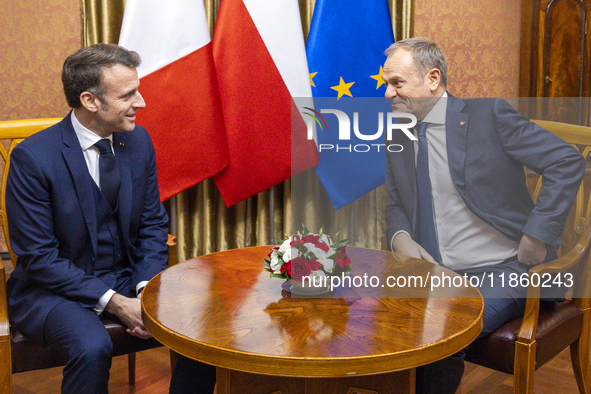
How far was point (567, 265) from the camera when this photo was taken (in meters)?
1.58

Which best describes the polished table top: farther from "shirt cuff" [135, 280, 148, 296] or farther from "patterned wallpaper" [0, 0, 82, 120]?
"patterned wallpaper" [0, 0, 82, 120]

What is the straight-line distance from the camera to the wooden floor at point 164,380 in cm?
214

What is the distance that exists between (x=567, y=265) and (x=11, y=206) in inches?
68.7

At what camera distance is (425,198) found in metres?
1.84

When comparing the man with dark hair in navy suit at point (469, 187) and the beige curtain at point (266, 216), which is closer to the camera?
the man with dark hair in navy suit at point (469, 187)

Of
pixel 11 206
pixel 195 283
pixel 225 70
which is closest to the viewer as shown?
pixel 195 283

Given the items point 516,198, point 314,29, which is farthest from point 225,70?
point 516,198

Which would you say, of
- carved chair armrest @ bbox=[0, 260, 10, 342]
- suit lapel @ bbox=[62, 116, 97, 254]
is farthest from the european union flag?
carved chair armrest @ bbox=[0, 260, 10, 342]

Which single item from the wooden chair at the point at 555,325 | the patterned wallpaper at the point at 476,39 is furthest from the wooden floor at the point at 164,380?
the patterned wallpaper at the point at 476,39

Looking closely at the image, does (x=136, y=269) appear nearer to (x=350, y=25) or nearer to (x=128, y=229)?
(x=128, y=229)

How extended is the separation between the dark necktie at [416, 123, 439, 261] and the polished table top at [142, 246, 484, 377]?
0.25 metres

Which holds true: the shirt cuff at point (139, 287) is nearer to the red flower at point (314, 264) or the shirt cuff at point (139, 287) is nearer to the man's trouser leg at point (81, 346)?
the man's trouser leg at point (81, 346)

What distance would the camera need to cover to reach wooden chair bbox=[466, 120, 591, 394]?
5.02 ft

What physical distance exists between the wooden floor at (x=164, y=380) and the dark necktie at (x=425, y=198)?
0.67m
